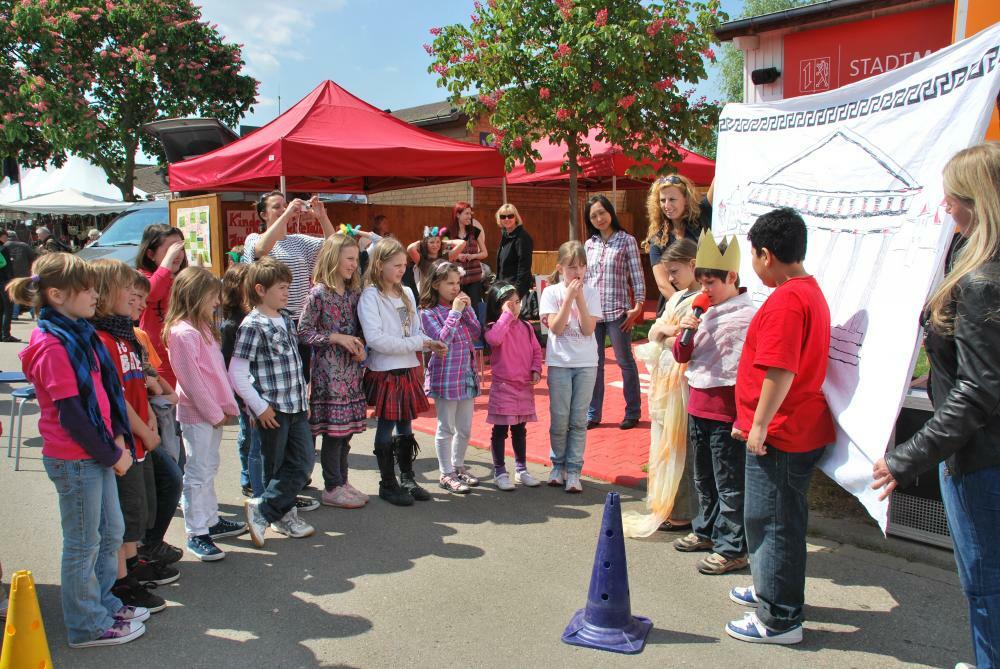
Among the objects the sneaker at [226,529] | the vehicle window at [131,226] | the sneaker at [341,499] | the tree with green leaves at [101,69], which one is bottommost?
the sneaker at [226,529]

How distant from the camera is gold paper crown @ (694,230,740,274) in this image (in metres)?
4.02

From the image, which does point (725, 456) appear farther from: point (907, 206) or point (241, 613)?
point (241, 613)

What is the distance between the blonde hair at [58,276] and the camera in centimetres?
325

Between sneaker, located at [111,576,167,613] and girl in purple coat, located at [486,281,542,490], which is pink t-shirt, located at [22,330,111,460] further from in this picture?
girl in purple coat, located at [486,281,542,490]

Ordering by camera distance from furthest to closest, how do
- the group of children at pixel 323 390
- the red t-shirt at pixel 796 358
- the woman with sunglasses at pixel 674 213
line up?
the woman with sunglasses at pixel 674 213
the group of children at pixel 323 390
the red t-shirt at pixel 796 358

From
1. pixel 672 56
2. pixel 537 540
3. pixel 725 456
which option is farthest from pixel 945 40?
pixel 537 540

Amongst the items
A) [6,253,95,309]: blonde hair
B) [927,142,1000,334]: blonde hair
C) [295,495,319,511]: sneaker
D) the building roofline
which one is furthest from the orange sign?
[6,253,95,309]: blonde hair

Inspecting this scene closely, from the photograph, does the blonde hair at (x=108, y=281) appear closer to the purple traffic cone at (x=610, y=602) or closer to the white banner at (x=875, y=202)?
the purple traffic cone at (x=610, y=602)

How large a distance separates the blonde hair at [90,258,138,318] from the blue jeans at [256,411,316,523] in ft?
3.97

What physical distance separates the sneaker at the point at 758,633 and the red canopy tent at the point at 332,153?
6514 millimetres

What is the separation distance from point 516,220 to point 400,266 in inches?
150

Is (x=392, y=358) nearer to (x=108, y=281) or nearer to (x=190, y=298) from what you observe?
(x=190, y=298)

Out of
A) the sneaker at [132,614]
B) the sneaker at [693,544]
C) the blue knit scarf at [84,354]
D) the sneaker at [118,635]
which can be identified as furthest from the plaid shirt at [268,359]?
the sneaker at [693,544]

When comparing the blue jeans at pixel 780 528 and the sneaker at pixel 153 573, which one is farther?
the sneaker at pixel 153 573
